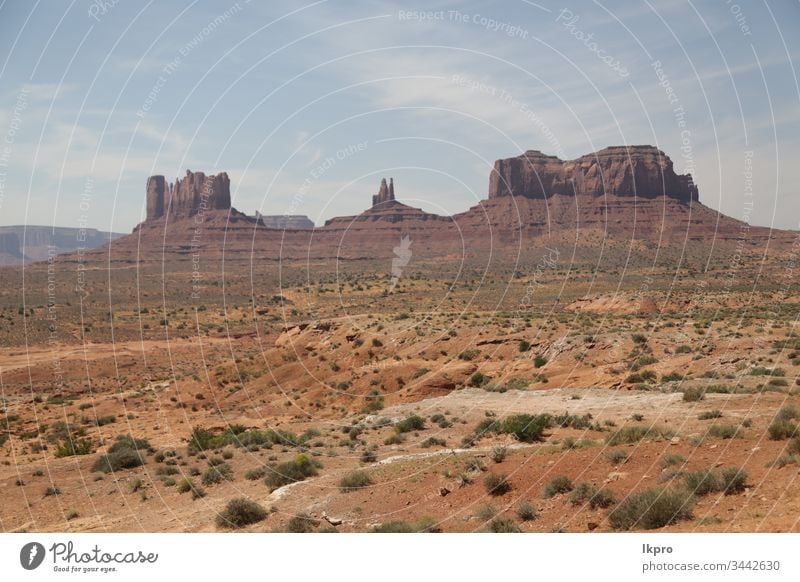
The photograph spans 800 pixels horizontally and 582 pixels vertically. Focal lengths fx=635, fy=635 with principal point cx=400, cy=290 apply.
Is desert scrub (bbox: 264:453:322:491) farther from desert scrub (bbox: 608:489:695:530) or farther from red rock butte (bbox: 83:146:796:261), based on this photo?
red rock butte (bbox: 83:146:796:261)

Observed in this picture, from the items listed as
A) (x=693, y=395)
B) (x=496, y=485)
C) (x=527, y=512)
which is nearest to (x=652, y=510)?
(x=527, y=512)

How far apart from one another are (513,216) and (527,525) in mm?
164633

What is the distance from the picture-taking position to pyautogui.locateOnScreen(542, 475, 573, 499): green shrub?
13.1 metres

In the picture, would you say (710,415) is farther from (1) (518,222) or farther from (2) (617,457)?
(1) (518,222)

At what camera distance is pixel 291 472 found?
1780 cm

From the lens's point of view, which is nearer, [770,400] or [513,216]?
[770,400]

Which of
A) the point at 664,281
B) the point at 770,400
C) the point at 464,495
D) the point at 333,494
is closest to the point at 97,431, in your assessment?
the point at 333,494

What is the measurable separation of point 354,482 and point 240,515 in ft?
9.44

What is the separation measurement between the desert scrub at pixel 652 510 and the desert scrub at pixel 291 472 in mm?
9056

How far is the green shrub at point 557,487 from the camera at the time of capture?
13.1 m

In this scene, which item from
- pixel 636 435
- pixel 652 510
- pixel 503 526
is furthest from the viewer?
pixel 636 435

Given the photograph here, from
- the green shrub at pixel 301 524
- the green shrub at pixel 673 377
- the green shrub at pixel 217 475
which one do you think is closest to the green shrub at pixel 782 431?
Result: the green shrub at pixel 301 524

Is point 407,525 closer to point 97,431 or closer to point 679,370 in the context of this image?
point 679,370

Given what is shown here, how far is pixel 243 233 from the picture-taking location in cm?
18725
